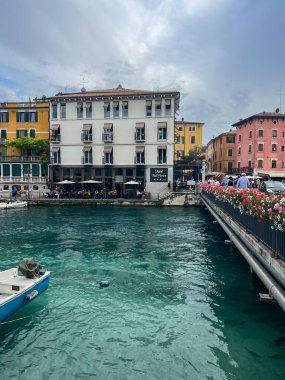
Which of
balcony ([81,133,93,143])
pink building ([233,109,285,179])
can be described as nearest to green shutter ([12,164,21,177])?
balcony ([81,133,93,143])

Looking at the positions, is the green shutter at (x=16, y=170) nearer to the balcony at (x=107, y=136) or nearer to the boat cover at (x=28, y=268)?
the balcony at (x=107, y=136)

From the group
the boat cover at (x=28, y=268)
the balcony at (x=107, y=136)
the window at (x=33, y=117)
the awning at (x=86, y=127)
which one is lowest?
the boat cover at (x=28, y=268)

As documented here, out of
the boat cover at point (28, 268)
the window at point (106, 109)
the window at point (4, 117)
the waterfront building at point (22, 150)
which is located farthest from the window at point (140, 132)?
the boat cover at point (28, 268)

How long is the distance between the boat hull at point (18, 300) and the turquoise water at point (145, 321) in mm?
447

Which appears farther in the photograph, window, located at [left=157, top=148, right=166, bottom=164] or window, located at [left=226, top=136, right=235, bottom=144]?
window, located at [left=226, top=136, right=235, bottom=144]

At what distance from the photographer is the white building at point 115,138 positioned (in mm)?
46594

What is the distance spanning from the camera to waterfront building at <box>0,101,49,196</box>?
49719 mm

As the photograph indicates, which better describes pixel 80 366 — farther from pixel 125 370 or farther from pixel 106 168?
pixel 106 168

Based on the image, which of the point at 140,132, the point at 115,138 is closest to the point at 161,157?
the point at 140,132

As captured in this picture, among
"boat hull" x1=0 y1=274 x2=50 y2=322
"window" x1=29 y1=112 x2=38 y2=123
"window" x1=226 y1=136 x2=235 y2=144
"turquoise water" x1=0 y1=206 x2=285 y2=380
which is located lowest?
"turquoise water" x1=0 y1=206 x2=285 y2=380

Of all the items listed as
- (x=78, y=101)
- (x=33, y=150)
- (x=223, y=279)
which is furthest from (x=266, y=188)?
(x=33, y=150)

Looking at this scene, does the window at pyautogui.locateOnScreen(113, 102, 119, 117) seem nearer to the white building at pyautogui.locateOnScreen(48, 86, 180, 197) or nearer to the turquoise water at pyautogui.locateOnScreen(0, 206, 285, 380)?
the white building at pyautogui.locateOnScreen(48, 86, 180, 197)

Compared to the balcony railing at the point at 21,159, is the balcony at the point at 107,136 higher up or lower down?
higher up

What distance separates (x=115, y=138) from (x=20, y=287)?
39610mm
